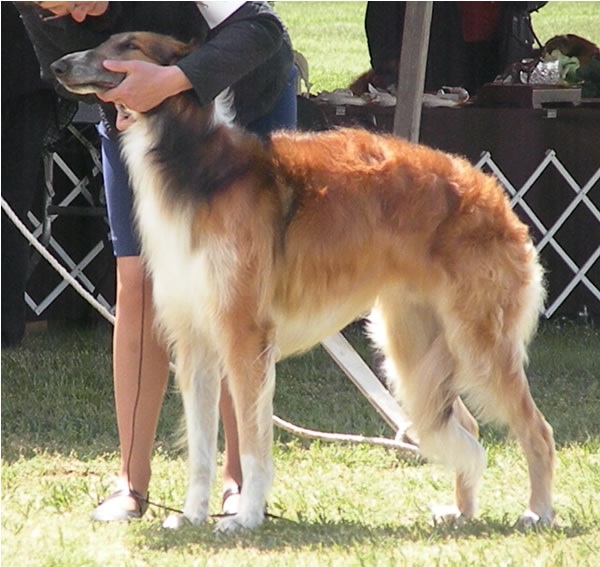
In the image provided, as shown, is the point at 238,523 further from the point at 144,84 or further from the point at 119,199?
the point at 144,84

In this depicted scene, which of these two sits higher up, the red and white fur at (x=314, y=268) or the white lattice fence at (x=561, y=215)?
the red and white fur at (x=314, y=268)

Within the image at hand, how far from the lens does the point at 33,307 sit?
7730mm

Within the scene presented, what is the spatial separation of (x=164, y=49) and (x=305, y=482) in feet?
5.62

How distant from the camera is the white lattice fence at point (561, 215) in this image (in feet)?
25.5

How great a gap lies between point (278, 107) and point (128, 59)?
69 cm

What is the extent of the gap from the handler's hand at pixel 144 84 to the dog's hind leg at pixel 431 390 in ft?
3.33

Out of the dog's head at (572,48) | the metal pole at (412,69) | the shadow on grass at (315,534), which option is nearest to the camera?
the shadow on grass at (315,534)

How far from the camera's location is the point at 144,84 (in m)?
3.72

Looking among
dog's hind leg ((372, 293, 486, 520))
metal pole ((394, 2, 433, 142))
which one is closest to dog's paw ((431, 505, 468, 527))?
dog's hind leg ((372, 293, 486, 520))

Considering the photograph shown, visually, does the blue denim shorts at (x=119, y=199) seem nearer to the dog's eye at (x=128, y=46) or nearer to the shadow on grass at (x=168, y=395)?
the dog's eye at (x=128, y=46)

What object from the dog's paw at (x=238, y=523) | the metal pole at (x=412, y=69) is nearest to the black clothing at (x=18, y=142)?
the metal pole at (x=412, y=69)

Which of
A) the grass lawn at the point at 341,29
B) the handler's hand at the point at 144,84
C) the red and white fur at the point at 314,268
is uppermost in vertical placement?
the handler's hand at the point at 144,84

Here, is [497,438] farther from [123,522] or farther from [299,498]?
[123,522]

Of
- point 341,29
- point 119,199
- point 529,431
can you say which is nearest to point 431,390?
point 529,431
